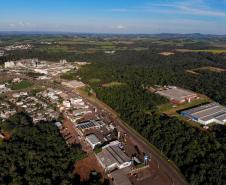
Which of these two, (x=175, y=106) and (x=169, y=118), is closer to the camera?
(x=169, y=118)

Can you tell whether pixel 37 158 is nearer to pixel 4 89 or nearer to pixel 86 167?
pixel 86 167

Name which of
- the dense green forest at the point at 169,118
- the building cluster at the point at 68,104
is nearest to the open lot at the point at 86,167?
the dense green forest at the point at 169,118

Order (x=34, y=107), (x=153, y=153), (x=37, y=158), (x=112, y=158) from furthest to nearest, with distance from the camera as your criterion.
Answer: (x=34, y=107) → (x=153, y=153) → (x=112, y=158) → (x=37, y=158)

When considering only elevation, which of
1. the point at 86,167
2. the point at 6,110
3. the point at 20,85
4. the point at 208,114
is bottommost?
the point at 86,167

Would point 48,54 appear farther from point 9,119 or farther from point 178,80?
point 9,119

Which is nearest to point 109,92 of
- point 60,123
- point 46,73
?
point 60,123

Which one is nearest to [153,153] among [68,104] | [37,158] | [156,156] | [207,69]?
[156,156]
